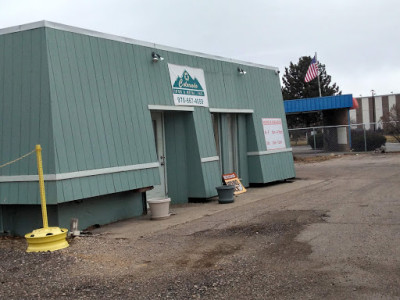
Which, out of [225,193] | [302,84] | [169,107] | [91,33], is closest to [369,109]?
[302,84]

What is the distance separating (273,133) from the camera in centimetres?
1567

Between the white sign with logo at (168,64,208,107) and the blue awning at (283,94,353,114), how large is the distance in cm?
2120

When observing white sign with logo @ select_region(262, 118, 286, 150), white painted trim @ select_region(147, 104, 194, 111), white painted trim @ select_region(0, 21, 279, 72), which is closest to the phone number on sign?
white painted trim @ select_region(147, 104, 194, 111)

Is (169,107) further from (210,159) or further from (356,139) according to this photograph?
(356,139)

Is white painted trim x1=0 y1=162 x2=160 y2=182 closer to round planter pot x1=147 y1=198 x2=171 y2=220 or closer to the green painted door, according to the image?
round planter pot x1=147 y1=198 x2=171 y2=220

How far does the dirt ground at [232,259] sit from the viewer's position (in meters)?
5.04

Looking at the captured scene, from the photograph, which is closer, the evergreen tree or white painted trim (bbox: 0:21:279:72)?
white painted trim (bbox: 0:21:279:72)

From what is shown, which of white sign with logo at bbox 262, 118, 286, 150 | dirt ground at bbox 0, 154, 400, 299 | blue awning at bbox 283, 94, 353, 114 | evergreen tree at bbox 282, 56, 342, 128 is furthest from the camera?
evergreen tree at bbox 282, 56, 342, 128

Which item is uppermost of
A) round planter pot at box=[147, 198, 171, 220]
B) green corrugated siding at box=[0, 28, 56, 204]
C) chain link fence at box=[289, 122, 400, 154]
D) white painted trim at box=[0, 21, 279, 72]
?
white painted trim at box=[0, 21, 279, 72]

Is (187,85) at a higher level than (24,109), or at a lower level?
higher

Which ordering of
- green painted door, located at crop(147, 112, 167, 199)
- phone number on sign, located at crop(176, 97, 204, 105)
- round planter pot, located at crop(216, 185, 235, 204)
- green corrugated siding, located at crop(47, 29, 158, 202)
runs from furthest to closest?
green painted door, located at crop(147, 112, 167, 199) < phone number on sign, located at crop(176, 97, 204, 105) < round planter pot, located at crop(216, 185, 235, 204) < green corrugated siding, located at crop(47, 29, 158, 202)

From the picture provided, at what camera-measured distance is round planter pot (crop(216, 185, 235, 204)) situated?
37.8 ft

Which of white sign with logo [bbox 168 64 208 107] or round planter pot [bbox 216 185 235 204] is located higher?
white sign with logo [bbox 168 64 208 107]

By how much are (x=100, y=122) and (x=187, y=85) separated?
3374 millimetres
